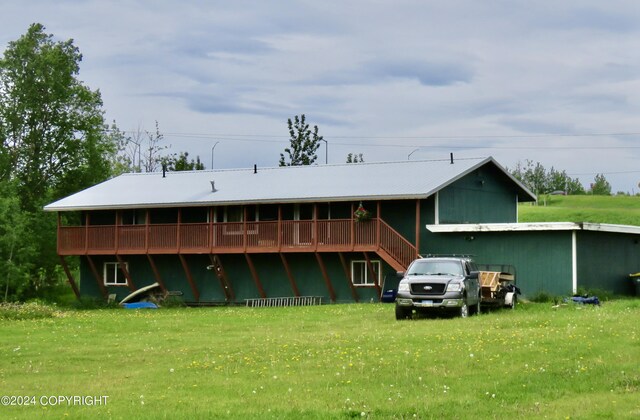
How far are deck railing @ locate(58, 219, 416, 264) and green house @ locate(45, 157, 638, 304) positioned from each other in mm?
49

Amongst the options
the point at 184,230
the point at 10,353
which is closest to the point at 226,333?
the point at 10,353

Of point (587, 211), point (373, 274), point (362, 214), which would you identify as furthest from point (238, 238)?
point (587, 211)

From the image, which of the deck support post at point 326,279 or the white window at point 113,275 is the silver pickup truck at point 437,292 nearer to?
the deck support post at point 326,279

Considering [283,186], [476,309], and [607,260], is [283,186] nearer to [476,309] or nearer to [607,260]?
[607,260]

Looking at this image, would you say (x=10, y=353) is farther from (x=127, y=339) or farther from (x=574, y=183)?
(x=574, y=183)

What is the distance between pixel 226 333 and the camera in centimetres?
2642

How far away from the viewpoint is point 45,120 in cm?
5712

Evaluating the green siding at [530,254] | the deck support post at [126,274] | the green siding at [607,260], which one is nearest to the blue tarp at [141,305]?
the deck support post at [126,274]

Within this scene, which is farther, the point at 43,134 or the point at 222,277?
the point at 43,134

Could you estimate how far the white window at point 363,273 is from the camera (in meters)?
41.7

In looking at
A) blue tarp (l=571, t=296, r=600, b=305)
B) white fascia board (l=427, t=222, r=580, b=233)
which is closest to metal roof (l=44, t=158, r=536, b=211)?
white fascia board (l=427, t=222, r=580, b=233)

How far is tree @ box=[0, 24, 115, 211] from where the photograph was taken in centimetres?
5572

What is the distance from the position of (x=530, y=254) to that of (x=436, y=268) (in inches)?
343

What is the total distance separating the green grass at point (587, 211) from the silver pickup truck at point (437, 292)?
132 ft
